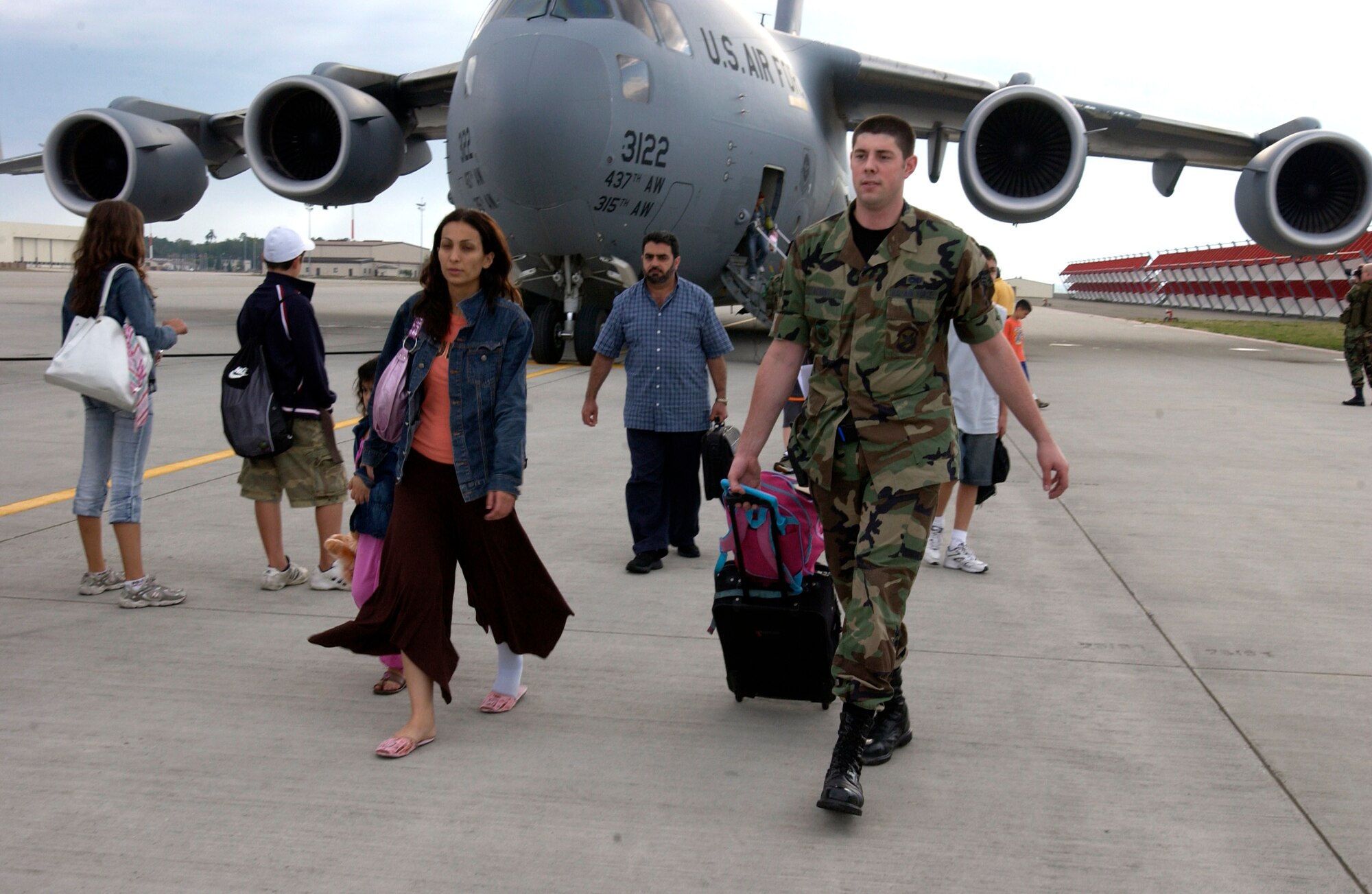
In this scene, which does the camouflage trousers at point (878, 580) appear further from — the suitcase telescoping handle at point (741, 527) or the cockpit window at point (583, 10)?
the cockpit window at point (583, 10)


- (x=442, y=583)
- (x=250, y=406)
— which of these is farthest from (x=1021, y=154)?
(x=442, y=583)

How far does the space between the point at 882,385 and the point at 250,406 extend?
9.95 ft

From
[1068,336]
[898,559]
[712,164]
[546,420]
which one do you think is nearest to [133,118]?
[712,164]

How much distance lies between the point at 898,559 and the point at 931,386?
1.63 feet

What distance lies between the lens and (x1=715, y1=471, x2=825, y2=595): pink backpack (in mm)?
3750

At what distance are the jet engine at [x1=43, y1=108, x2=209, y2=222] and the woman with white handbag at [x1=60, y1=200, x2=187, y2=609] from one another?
48.9ft

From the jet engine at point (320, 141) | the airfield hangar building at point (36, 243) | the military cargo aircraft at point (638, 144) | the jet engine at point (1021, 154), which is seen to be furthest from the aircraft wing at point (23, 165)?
the airfield hangar building at point (36, 243)

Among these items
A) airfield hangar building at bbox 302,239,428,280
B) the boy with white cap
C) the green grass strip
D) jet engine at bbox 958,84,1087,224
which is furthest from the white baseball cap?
airfield hangar building at bbox 302,239,428,280

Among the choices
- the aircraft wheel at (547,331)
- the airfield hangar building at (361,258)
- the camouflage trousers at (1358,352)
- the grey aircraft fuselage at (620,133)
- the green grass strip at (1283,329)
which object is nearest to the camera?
the grey aircraft fuselage at (620,133)

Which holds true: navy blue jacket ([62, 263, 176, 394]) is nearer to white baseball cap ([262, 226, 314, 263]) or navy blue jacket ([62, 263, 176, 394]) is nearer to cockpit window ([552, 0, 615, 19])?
white baseball cap ([262, 226, 314, 263])

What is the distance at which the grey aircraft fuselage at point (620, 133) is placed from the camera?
12203 millimetres

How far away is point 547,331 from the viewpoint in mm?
15867

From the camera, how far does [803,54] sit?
56.5 feet

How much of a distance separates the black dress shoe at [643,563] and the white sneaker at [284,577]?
1.51m
